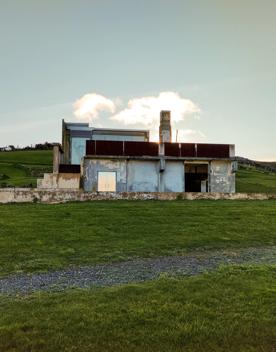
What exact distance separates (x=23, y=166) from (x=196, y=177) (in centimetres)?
3494

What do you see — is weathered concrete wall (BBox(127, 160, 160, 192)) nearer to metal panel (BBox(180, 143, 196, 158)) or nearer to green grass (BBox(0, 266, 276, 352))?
metal panel (BBox(180, 143, 196, 158))

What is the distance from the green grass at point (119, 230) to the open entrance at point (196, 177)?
12.3 meters

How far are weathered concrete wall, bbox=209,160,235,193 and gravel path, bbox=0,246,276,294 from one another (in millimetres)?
25295

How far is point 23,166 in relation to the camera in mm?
71688

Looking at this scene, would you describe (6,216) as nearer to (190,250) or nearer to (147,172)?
(190,250)

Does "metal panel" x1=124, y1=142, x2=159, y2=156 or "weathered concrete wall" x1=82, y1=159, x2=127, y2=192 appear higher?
"metal panel" x1=124, y1=142, x2=159, y2=156

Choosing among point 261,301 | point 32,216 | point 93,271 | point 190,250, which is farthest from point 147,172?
point 261,301

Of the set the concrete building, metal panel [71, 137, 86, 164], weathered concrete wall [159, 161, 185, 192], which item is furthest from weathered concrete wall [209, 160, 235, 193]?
metal panel [71, 137, 86, 164]

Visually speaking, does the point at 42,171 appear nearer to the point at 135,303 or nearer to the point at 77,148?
the point at 77,148

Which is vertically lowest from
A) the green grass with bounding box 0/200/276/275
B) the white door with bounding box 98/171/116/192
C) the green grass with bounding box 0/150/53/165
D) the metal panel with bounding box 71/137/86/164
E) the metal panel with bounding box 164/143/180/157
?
the green grass with bounding box 0/200/276/275

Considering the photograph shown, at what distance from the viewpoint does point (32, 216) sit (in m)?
24.0

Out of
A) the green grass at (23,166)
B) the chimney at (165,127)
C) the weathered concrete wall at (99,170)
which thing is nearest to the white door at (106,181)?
the weathered concrete wall at (99,170)

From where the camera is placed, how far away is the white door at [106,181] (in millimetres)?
40031

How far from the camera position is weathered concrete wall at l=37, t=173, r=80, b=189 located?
41.7m
